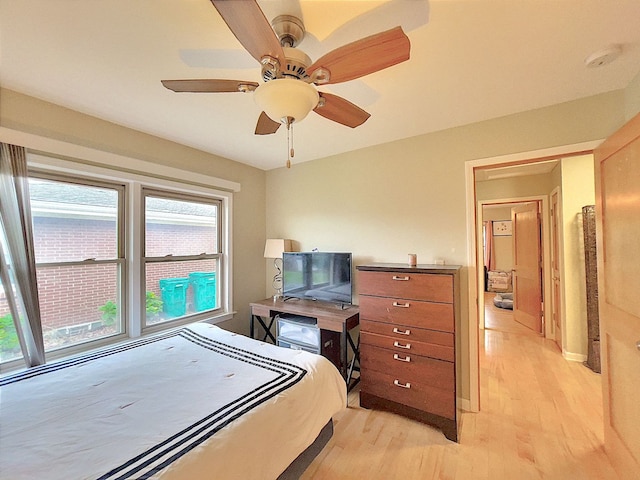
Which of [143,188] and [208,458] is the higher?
[143,188]

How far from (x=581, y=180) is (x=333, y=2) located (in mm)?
3686

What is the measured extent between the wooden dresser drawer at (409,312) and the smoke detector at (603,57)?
168cm

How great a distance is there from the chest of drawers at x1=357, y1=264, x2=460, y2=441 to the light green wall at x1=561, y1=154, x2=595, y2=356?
6.59 ft

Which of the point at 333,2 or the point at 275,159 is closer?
the point at 333,2

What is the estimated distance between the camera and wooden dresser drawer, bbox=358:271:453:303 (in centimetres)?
198

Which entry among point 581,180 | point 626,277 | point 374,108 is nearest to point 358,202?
point 374,108

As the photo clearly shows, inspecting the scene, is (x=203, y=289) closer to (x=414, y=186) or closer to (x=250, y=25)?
(x=414, y=186)

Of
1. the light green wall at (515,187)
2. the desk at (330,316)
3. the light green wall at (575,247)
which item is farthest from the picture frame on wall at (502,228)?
the desk at (330,316)

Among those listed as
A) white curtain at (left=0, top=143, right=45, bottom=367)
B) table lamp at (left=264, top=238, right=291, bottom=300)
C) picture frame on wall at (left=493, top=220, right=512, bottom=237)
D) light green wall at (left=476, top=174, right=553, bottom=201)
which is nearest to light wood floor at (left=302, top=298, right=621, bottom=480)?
table lamp at (left=264, top=238, right=291, bottom=300)

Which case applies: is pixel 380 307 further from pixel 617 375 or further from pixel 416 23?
pixel 416 23

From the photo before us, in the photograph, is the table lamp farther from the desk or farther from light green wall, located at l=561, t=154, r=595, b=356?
light green wall, located at l=561, t=154, r=595, b=356

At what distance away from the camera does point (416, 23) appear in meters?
1.25

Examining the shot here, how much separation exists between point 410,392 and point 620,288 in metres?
1.51

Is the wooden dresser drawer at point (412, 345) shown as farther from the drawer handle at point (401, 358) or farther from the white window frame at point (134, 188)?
the white window frame at point (134, 188)
